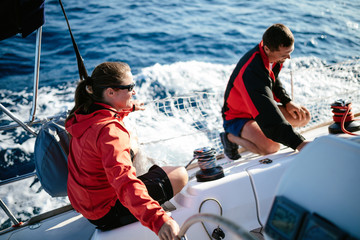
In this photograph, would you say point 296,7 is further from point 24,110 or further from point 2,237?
point 2,237

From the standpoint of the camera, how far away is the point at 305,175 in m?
0.70

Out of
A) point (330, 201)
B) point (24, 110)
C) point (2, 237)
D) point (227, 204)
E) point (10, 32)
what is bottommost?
point (24, 110)

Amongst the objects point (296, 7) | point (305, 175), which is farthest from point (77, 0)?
point (305, 175)

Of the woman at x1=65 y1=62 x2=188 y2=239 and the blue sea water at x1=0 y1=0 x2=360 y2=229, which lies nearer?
the woman at x1=65 y1=62 x2=188 y2=239

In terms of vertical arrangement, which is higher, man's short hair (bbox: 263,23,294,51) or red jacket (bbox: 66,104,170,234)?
man's short hair (bbox: 263,23,294,51)

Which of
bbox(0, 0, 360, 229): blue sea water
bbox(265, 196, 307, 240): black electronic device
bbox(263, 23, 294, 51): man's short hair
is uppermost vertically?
bbox(263, 23, 294, 51): man's short hair

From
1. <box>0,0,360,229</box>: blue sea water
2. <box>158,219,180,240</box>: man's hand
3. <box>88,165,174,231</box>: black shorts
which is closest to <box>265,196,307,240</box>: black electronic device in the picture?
<box>158,219,180,240</box>: man's hand

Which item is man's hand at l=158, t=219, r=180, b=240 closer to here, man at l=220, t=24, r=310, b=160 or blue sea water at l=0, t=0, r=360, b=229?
man at l=220, t=24, r=310, b=160

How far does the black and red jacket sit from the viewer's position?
165 centimetres

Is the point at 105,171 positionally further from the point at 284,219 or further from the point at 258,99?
the point at 258,99

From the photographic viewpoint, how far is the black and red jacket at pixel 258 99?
165 centimetres

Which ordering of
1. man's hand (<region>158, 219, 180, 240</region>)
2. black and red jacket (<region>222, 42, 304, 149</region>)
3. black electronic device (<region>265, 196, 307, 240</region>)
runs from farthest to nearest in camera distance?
black and red jacket (<region>222, 42, 304, 149</region>), man's hand (<region>158, 219, 180, 240</region>), black electronic device (<region>265, 196, 307, 240</region>)

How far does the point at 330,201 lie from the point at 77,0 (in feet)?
27.1

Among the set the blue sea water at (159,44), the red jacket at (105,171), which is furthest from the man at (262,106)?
the blue sea water at (159,44)
